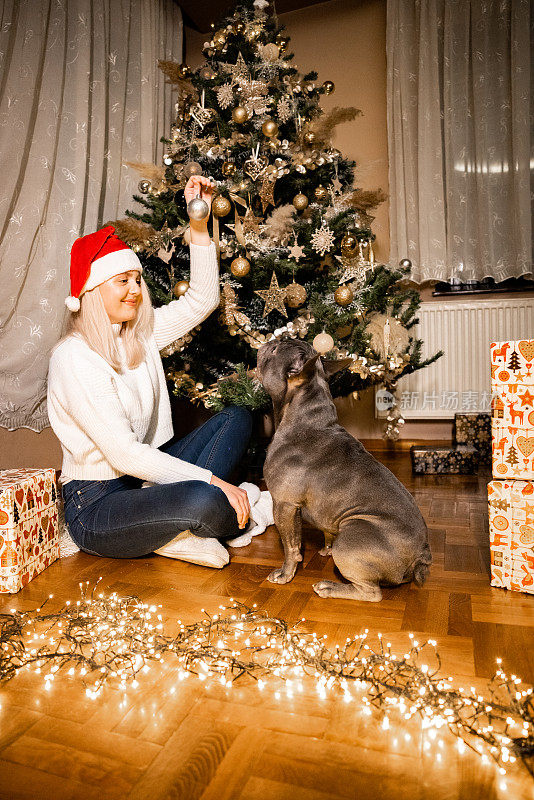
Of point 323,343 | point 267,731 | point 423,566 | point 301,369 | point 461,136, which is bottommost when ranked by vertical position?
point 267,731

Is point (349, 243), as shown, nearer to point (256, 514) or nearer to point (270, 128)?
point (270, 128)

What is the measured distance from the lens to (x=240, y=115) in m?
2.55

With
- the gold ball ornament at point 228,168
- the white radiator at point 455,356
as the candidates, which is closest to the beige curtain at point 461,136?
the white radiator at point 455,356

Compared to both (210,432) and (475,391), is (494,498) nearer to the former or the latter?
(210,432)

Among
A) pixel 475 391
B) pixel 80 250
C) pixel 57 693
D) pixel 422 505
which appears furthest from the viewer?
pixel 475 391

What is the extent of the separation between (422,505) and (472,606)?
42.7 inches

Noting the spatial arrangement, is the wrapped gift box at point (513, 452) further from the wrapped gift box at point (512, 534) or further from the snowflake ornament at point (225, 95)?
the snowflake ornament at point (225, 95)

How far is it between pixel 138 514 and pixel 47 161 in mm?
2296

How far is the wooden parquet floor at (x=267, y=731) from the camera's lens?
913mm

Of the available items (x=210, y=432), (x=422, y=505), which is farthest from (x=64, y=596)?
(x=422, y=505)

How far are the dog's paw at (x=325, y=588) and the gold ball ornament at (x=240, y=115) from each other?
6.91 ft

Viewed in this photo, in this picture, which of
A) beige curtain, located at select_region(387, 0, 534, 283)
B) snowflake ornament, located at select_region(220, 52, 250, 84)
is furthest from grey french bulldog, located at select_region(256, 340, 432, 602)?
beige curtain, located at select_region(387, 0, 534, 283)

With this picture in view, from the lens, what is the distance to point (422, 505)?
2.65 m

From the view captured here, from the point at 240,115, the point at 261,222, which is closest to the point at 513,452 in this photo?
the point at 261,222
